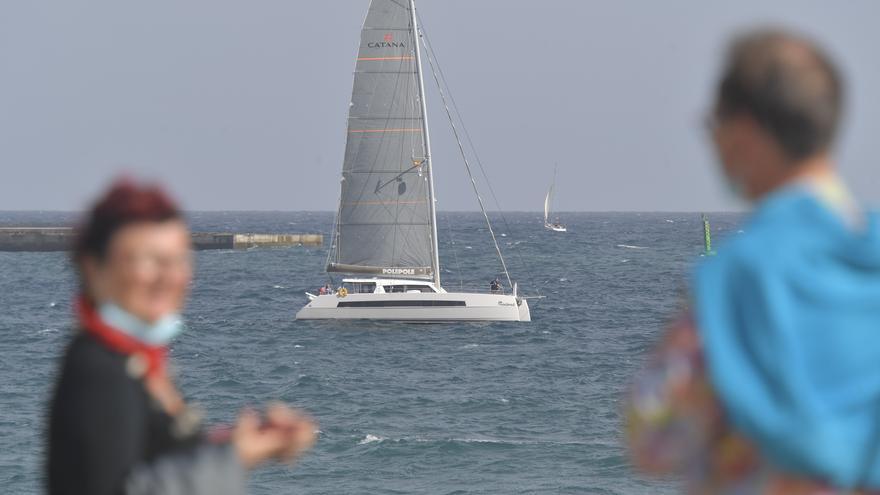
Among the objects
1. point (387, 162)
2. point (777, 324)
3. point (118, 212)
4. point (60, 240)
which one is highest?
point (387, 162)

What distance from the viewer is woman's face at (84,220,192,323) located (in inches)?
94.1

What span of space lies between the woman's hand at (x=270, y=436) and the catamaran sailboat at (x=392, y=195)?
1784 inches

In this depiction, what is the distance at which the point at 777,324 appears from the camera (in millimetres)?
2018

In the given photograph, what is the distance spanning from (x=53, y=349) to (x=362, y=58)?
15.5m

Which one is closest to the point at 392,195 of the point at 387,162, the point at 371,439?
the point at 387,162

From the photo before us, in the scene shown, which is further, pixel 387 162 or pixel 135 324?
pixel 387 162

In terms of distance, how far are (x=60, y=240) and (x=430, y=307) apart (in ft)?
251

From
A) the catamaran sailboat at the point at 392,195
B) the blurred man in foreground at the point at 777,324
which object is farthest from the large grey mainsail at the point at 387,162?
the blurred man in foreground at the point at 777,324

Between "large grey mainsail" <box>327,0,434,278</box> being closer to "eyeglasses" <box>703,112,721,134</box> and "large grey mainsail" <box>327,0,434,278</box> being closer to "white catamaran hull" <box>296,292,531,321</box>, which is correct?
"white catamaran hull" <box>296,292,531,321</box>

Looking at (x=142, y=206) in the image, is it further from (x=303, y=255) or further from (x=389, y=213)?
(x=303, y=255)

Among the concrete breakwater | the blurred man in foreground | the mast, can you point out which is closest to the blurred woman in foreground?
the blurred man in foreground

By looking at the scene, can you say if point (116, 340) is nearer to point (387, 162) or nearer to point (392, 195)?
point (387, 162)

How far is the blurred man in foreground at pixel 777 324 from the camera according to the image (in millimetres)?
2027

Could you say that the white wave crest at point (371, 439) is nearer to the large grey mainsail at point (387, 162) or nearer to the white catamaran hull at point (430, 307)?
the white catamaran hull at point (430, 307)
